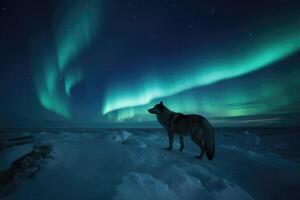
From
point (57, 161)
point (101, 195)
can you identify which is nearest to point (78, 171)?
point (57, 161)

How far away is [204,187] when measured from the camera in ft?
11.2

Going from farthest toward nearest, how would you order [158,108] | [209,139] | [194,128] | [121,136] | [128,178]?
1. [158,108]
2. [121,136]
3. [194,128]
4. [209,139]
5. [128,178]

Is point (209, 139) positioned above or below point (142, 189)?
above

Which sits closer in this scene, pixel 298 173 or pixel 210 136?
pixel 298 173

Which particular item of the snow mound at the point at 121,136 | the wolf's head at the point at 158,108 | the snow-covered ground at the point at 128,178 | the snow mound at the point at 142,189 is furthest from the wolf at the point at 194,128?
the snow mound at the point at 142,189

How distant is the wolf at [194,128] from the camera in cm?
526

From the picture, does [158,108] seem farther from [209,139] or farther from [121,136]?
[209,139]

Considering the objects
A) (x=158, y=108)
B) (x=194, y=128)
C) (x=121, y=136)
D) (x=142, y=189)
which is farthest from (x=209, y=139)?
(x=121, y=136)

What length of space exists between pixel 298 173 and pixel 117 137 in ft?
19.0

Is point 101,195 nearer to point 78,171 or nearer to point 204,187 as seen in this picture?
point 78,171

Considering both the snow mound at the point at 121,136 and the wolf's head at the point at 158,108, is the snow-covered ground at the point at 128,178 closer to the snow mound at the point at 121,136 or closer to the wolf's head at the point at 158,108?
the snow mound at the point at 121,136

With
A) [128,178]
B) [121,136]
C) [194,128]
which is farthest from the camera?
[121,136]

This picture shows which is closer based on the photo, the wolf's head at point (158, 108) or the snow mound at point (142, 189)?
the snow mound at point (142, 189)

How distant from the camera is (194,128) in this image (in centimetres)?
548
